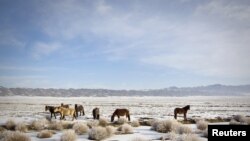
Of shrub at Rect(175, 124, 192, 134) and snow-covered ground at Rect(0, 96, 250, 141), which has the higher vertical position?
shrub at Rect(175, 124, 192, 134)

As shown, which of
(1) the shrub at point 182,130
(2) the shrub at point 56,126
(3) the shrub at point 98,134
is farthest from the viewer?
(2) the shrub at point 56,126

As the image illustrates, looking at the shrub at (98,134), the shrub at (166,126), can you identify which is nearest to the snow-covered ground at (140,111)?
the shrub at (166,126)

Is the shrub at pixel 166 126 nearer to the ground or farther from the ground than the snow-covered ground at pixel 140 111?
farther from the ground

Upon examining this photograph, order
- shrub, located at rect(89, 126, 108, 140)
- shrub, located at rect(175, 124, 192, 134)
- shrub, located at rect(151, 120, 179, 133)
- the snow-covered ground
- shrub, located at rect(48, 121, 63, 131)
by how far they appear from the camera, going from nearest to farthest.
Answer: shrub, located at rect(89, 126, 108, 140), shrub, located at rect(175, 124, 192, 134), shrub, located at rect(151, 120, 179, 133), shrub, located at rect(48, 121, 63, 131), the snow-covered ground

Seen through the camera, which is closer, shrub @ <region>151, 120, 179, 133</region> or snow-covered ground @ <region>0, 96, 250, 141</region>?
shrub @ <region>151, 120, 179, 133</region>

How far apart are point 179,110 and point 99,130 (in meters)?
11.5

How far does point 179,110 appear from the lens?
82.3 feet

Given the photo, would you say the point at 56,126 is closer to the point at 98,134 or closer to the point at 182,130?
the point at 98,134

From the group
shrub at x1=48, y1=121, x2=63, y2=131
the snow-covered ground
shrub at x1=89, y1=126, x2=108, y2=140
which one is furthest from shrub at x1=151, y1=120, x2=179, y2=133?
shrub at x1=48, y1=121, x2=63, y2=131

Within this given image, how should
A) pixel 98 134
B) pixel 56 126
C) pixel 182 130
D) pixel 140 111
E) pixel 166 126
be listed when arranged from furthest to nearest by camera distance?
pixel 140 111 < pixel 56 126 < pixel 166 126 < pixel 182 130 < pixel 98 134

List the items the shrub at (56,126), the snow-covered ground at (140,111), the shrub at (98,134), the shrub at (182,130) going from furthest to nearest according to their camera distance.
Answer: the snow-covered ground at (140,111), the shrub at (56,126), the shrub at (182,130), the shrub at (98,134)

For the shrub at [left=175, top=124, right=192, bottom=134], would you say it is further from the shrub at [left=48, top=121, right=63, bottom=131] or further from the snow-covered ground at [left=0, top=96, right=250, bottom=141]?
the shrub at [left=48, top=121, right=63, bottom=131]

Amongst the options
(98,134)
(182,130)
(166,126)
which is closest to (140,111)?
(166,126)

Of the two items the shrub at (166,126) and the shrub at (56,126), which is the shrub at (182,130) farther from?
the shrub at (56,126)
